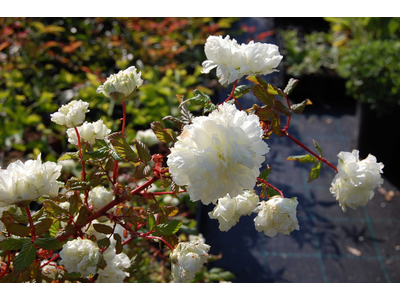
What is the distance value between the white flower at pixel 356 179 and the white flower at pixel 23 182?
61 centimetres

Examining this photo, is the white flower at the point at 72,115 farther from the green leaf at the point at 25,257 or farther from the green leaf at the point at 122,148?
the green leaf at the point at 25,257

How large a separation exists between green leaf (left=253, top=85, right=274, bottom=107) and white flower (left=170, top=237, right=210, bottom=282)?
1.09 ft

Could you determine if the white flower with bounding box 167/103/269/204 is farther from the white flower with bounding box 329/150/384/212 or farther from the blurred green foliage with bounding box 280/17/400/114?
the blurred green foliage with bounding box 280/17/400/114

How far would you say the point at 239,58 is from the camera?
2.33ft

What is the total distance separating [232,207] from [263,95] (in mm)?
254

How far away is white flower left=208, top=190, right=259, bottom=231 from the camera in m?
0.76

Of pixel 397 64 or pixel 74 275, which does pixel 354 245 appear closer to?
pixel 397 64

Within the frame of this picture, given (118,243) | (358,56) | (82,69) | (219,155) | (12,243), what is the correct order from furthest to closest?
(358,56), (82,69), (118,243), (12,243), (219,155)

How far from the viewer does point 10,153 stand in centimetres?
217

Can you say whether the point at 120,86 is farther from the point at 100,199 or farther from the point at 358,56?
the point at 358,56

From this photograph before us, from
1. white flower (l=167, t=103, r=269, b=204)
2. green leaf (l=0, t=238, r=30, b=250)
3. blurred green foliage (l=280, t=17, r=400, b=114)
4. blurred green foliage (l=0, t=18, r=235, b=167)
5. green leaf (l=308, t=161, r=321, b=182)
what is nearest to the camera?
white flower (l=167, t=103, r=269, b=204)

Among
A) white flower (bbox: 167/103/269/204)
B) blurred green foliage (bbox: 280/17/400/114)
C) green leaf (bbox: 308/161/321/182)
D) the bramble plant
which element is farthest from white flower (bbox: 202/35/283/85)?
blurred green foliage (bbox: 280/17/400/114)

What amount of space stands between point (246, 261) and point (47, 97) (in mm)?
1745

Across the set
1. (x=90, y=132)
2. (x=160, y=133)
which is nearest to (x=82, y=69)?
(x=90, y=132)
